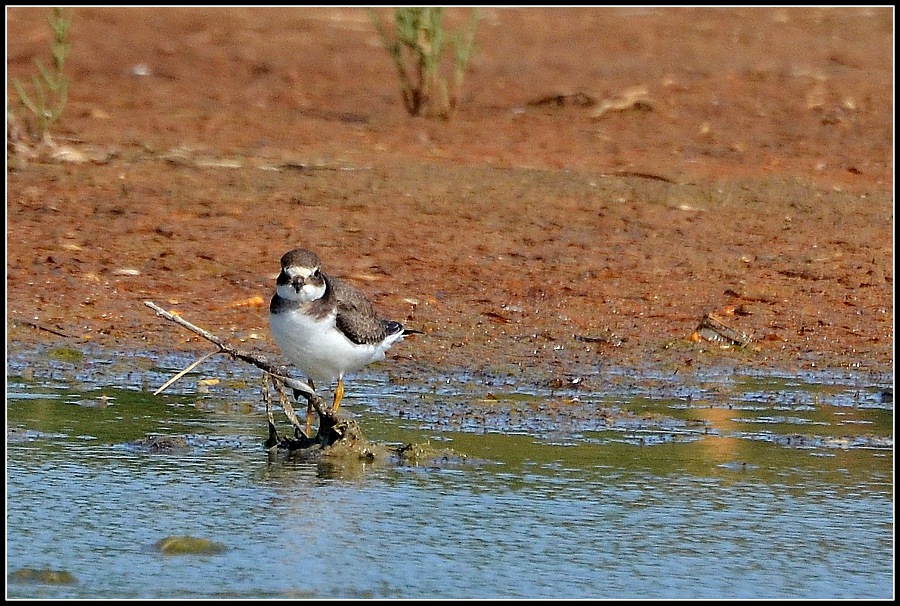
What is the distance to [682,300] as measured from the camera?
9.86 m

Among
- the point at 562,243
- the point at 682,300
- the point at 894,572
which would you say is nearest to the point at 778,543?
the point at 894,572

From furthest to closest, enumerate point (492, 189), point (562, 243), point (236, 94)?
point (236, 94), point (492, 189), point (562, 243)

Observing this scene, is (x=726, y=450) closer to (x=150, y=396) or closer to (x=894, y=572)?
(x=894, y=572)

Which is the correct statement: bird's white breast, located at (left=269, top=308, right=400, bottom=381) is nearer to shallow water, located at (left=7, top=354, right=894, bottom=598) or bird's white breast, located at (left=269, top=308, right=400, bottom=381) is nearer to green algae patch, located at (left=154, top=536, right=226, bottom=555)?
shallow water, located at (left=7, top=354, right=894, bottom=598)

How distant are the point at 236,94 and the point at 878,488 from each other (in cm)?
1051

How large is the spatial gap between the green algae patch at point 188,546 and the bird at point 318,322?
61.0 inches

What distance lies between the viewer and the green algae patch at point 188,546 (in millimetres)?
5621

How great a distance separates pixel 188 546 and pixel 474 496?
1224 millimetres

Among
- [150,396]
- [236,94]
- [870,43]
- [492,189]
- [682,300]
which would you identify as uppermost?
[870,43]

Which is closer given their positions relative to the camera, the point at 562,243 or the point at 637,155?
the point at 562,243

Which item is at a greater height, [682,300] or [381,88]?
[381,88]

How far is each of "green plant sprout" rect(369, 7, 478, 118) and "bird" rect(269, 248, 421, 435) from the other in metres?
7.18

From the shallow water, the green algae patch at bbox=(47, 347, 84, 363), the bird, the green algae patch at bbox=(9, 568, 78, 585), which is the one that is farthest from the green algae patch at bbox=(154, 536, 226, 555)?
the green algae patch at bbox=(47, 347, 84, 363)

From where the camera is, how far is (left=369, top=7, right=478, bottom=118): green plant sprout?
47.2ft
